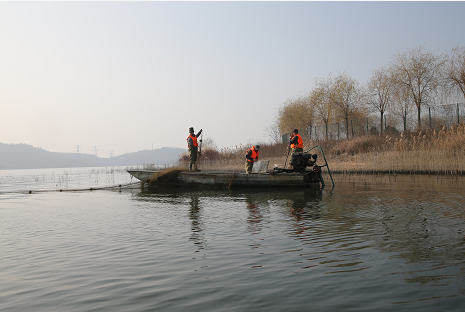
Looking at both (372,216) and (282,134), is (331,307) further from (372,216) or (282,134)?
(282,134)

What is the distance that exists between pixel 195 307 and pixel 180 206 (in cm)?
822

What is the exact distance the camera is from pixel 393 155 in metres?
22.2

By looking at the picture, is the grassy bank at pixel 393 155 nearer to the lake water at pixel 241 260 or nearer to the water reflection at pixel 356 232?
the water reflection at pixel 356 232

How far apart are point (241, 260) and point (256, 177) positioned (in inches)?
423

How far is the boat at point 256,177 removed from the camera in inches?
607

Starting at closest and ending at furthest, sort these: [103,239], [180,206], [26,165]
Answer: [103,239] → [180,206] → [26,165]

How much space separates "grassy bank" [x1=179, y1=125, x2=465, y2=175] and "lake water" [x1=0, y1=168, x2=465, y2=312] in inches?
447

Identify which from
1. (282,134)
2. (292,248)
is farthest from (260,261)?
(282,134)

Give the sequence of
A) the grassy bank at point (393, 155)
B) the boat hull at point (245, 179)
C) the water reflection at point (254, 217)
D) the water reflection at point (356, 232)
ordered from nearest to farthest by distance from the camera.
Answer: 1. the water reflection at point (356, 232)
2. the water reflection at point (254, 217)
3. the boat hull at point (245, 179)
4. the grassy bank at point (393, 155)

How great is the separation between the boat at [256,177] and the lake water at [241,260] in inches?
214

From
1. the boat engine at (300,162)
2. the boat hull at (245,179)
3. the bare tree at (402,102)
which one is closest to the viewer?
the boat hull at (245,179)

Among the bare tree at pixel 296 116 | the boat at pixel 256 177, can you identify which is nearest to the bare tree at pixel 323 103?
the bare tree at pixel 296 116

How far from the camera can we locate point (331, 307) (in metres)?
3.54

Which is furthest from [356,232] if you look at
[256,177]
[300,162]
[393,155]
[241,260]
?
[393,155]
